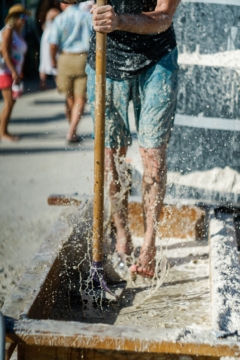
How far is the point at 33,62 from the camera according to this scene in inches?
542

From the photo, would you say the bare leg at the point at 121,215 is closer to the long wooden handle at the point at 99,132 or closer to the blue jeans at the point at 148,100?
the blue jeans at the point at 148,100

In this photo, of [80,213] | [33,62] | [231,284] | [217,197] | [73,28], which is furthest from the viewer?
[33,62]

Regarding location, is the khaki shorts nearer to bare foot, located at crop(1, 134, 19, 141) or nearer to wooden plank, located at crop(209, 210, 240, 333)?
bare foot, located at crop(1, 134, 19, 141)

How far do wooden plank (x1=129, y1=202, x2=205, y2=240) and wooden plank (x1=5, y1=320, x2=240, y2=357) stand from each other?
1802 mm

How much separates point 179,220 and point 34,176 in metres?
2.44

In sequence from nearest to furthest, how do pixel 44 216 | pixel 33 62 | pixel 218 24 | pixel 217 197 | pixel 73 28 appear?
pixel 218 24 → pixel 217 197 → pixel 44 216 → pixel 73 28 → pixel 33 62

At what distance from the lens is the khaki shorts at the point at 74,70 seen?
24.4 ft

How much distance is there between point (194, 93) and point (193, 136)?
0.31 meters

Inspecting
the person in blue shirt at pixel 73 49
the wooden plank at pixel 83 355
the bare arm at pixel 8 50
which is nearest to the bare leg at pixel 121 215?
the wooden plank at pixel 83 355

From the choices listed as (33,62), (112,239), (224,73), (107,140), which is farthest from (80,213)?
(33,62)

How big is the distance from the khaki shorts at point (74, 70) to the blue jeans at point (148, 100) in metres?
4.02

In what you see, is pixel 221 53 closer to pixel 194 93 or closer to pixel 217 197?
pixel 194 93

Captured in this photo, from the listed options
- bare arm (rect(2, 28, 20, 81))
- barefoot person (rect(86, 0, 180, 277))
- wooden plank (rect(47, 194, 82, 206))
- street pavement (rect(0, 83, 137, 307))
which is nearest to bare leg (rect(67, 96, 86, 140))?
street pavement (rect(0, 83, 137, 307))

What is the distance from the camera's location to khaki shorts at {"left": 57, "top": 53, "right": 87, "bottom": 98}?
7438mm
